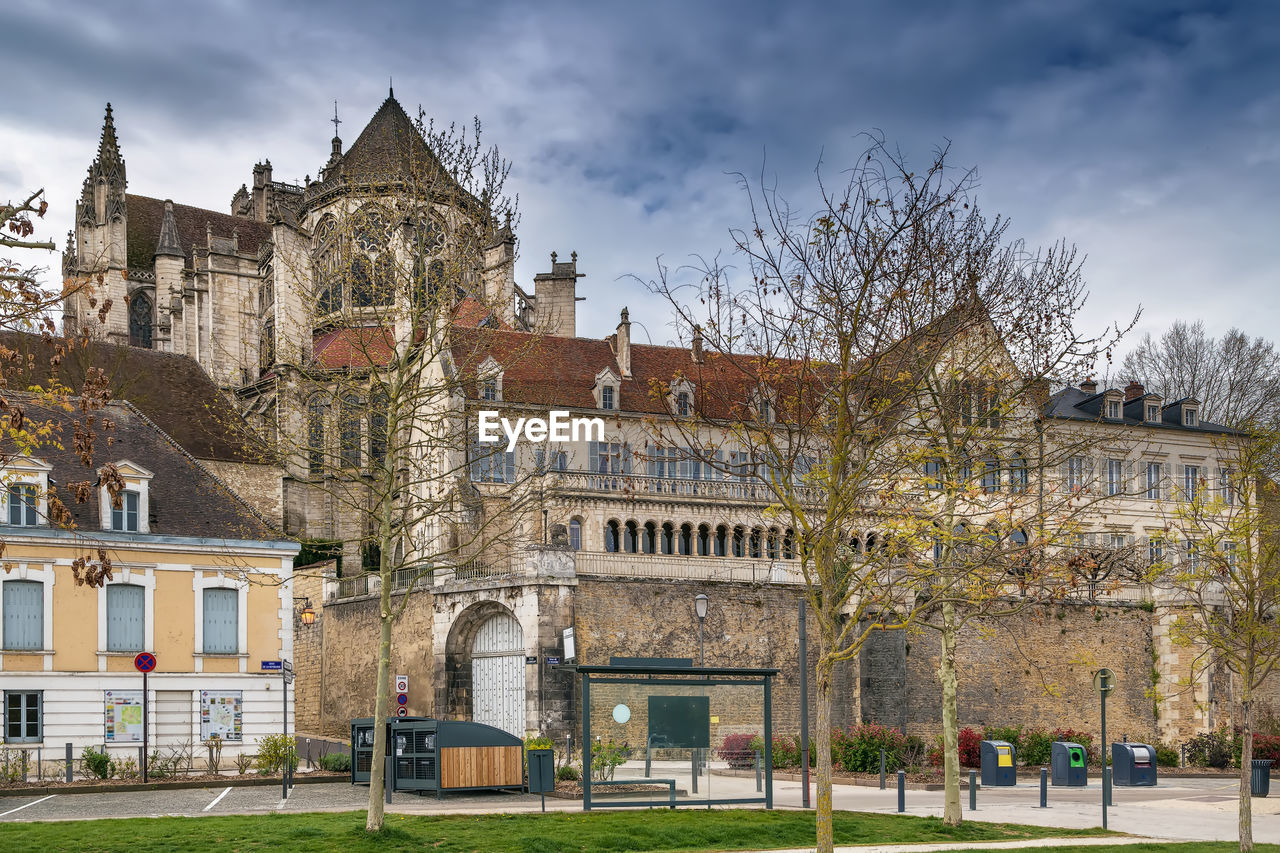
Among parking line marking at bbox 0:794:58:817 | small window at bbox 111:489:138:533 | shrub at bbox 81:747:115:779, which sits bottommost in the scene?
shrub at bbox 81:747:115:779

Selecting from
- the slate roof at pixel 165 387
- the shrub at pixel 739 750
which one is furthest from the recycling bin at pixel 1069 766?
the slate roof at pixel 165 387

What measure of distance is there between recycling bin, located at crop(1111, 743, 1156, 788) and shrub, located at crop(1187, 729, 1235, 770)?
295 inches

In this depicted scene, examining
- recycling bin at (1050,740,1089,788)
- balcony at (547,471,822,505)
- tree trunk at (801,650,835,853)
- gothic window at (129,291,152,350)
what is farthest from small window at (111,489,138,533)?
gothic window at (129,291,152,350)

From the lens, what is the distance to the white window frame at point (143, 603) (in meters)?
25.9

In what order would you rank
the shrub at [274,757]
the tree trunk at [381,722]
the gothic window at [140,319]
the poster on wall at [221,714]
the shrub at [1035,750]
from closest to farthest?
1. the tree trunk at [381,722]
2. the shrub at [274,757]
3. the poster on wall at [221,714]
4. the shrub at [1035,750]
5. the gothic window at [140,319]

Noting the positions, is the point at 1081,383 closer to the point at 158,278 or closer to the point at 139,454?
the point at 139,454

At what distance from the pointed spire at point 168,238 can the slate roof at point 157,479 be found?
122ft

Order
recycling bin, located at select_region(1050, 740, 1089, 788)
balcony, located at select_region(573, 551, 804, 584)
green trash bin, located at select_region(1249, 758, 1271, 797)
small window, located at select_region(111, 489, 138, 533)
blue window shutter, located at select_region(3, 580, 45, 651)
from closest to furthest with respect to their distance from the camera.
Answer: blue window shutter, located at select_region(3, 580, 45, 651) < green trash bin, located at select_region(1249, 758, 1271, 797) < small window, located at select_region(111, 489, 138, 533) < recycling bin, located at select_region(1050, 740, 1089, 788) < balcony, located at select_region(573, 551, 804, 584)

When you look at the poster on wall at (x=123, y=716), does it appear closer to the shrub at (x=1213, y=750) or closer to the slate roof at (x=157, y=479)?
the slate roof at (x=157, y=479)

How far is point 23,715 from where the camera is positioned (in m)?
24.9

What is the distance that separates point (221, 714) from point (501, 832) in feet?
43.1

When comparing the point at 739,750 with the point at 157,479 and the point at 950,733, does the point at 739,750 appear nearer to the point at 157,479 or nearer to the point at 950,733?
the point at 950,733

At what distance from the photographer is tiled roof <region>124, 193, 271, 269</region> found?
67.9 metres

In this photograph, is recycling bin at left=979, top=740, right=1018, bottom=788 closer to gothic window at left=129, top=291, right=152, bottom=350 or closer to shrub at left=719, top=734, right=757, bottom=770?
shrub at left=719, top=734, right=757, bottom=770
